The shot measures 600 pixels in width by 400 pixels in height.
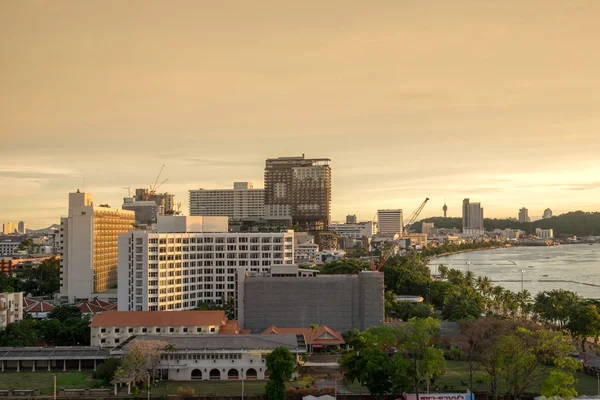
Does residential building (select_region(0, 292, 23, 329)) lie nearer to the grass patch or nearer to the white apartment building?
the white apartment building

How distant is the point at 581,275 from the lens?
117375 millimetres

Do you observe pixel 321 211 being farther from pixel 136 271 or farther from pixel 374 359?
pixel 374 359

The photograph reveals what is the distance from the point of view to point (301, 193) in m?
173

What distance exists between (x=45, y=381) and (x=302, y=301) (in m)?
19.6

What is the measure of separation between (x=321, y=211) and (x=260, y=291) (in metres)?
120

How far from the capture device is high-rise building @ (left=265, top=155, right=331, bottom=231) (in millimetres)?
171250

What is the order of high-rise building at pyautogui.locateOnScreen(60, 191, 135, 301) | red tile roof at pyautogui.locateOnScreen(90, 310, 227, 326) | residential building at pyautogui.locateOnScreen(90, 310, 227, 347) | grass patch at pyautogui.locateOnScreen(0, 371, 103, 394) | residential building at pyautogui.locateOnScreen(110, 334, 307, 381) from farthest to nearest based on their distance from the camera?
1. high-rise building at pyautogui.locateOnScreen(60, 191, 135, 301)
2. red tile roof at pyautogui.locateOnScreen(90, 310, 227, 326)
3. residential building at pyautogui.locateOnScreen(90, 310, 227, 347)
4. residential building at pyautogui.locateOnScreen(110, 334, 307, 381)
5. grass patch at pyautogui.locateOnScreen(0, 371, 103, 394)

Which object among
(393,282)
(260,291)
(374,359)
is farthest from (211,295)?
(374,359)

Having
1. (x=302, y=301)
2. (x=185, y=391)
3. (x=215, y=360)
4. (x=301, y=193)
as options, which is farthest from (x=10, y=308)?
(x=301, y=193)

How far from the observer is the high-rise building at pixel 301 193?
171250mm

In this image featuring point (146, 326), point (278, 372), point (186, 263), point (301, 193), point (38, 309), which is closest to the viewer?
point (278, 372)

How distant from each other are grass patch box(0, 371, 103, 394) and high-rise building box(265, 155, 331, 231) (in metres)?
129

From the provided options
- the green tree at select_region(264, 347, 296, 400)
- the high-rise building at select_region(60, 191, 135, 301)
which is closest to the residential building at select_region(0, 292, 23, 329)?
the high-rise building at select_region(60, 191, 135, 301)

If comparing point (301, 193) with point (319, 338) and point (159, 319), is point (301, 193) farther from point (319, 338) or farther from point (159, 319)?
point (319, 338)
